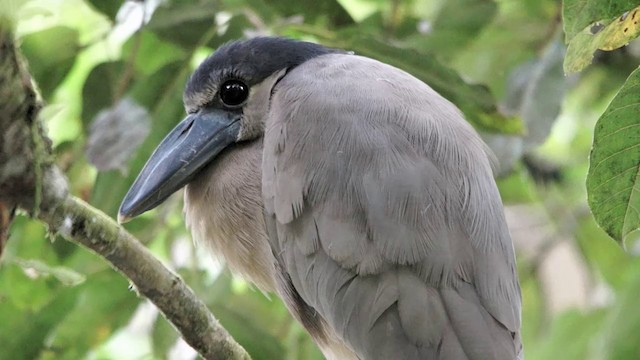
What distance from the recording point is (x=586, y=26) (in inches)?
60.8

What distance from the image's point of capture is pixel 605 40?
159 cm

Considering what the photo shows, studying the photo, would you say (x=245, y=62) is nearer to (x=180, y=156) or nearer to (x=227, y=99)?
(x=227, y=99)

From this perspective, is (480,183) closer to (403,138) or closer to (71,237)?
(403,138)

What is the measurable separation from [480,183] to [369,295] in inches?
15.2

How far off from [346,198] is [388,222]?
0.36ft

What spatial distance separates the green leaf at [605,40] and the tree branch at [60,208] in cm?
75

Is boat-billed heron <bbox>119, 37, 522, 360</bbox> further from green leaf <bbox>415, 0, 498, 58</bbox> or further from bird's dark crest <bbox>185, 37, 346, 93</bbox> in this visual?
green leaf <bbox>415, 0, 498, 58</bbox>

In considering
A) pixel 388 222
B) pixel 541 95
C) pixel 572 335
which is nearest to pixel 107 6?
pixel 388 222

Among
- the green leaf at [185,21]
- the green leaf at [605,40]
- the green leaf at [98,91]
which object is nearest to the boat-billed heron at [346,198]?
the green leaf at [185,21]

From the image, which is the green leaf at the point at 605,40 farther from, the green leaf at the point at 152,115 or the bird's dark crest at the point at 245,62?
the green leaf at the point at 152,115

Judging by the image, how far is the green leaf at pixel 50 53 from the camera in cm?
249

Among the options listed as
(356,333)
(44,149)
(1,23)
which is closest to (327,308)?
(356,333)

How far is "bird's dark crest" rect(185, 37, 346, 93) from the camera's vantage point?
2.41 metres

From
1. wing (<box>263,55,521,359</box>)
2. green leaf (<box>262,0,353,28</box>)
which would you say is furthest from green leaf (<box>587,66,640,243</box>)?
green leaf (<box>262,0,353,28</box>)
